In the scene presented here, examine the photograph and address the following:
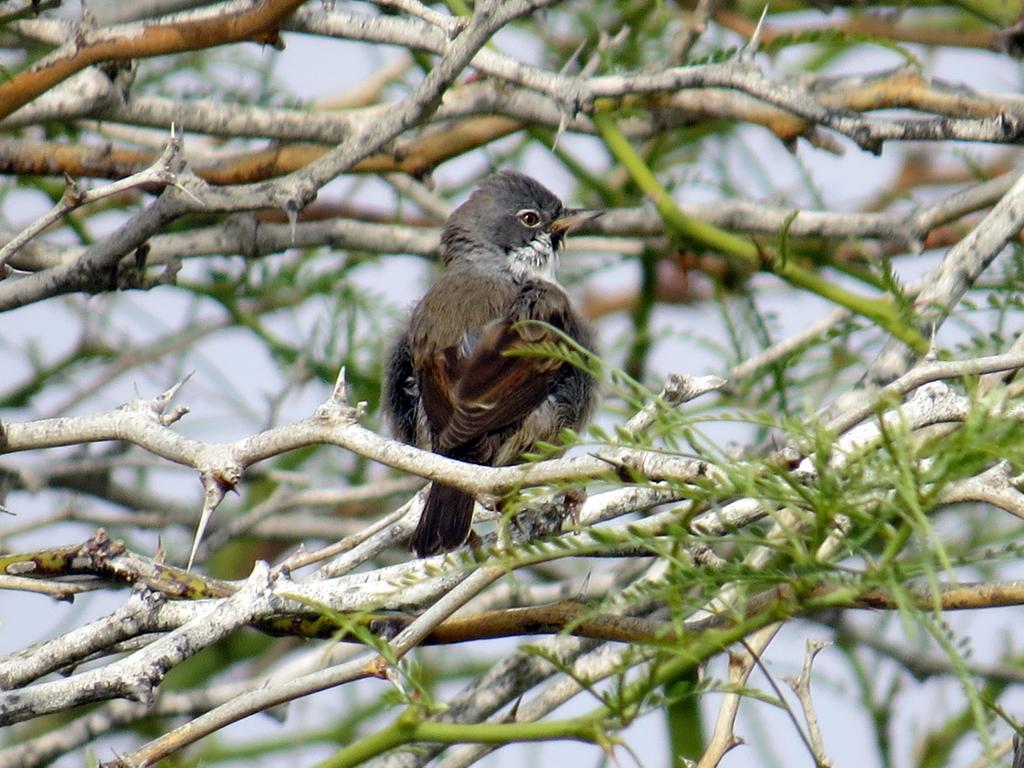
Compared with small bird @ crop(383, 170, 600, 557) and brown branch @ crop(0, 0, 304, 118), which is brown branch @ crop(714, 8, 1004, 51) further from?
brown branch @ crop(0, 0, 304, 118)

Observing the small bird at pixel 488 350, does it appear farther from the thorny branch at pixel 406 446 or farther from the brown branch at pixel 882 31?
the brown branch at pixel 882 31

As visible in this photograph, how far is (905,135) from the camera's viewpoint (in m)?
4.04

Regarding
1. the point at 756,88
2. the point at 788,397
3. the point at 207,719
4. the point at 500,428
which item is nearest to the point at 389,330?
the point at 500,428

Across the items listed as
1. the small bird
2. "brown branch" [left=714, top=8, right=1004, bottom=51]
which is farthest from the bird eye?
"brown branch" [left=714, top=8, right=1004, bottom=51]

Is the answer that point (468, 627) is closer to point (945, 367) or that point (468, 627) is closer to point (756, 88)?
point (945, 367)

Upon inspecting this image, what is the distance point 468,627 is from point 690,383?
75 cm

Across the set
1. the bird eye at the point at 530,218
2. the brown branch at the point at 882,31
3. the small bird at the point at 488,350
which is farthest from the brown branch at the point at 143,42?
the bird eye at the point at 530,218

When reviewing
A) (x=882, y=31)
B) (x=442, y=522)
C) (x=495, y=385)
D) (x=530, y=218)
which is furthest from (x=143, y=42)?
(x=882, y=31)

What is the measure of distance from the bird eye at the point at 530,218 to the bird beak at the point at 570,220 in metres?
0.10

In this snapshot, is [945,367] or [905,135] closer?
[945,367]

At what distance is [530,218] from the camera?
618cm

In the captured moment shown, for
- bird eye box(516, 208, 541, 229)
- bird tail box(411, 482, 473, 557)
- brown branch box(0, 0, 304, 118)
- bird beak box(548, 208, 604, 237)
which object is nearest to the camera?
brown branch box(0, 0, 304, 118)

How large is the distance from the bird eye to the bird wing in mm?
1151

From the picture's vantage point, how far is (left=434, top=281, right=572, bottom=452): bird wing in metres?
4.68
